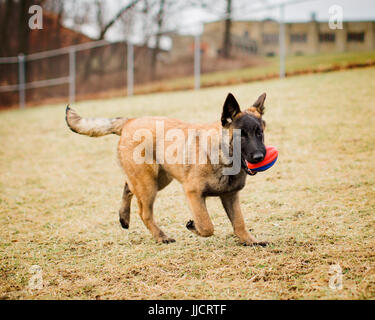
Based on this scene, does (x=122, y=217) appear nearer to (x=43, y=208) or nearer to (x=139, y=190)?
(x=139, y=190)

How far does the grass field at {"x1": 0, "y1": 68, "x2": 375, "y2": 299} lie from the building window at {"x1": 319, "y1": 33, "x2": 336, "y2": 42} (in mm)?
2282

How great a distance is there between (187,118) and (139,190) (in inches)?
253

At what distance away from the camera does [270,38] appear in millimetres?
13484

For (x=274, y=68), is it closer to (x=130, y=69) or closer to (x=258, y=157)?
(x=130, y=69)

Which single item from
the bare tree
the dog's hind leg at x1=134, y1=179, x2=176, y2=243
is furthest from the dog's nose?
the bare tree

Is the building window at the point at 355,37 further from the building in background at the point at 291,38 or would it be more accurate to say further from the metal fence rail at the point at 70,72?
the metal fence rail at the point at 70,72

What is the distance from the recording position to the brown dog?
159 inches

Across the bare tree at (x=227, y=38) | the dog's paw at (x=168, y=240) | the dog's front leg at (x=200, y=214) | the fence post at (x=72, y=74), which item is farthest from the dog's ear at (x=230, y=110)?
the fence post at (x=72, y=74)

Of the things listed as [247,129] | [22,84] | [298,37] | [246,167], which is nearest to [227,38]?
[298,37]

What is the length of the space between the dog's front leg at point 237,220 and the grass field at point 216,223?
0.38 ft

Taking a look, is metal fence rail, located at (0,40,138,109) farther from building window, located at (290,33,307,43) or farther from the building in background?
building window, located at (290,33,307,43)
